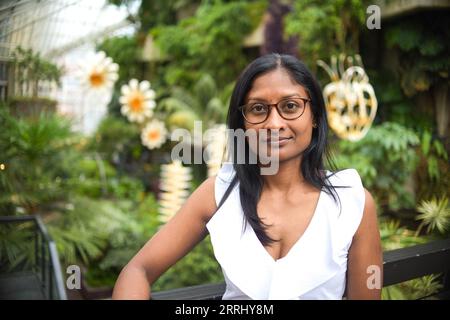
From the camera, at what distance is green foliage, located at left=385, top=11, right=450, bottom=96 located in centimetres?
158

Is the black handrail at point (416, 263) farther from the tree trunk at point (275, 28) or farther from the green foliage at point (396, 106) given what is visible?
the tree trunk at point (275, 28)

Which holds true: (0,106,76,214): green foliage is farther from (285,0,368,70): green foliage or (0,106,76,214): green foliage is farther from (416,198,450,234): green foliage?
(285,0,368,70): green foliage

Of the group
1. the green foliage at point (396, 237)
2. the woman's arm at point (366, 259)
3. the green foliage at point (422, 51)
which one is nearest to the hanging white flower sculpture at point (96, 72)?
the green foliage at point (422, 51)

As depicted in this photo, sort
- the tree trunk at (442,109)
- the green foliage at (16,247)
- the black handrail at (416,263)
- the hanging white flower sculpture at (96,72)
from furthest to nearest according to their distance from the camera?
the hanging white flower sculpture at (96,72) → the green foliage at (16,247) → the tree trunk at (442,109) → the black handrail at (416,263)

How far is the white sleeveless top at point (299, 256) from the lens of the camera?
833 mm

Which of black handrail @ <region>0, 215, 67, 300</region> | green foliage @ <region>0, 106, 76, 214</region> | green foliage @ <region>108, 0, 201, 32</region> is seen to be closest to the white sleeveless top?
black handrail @ <region>0, 215, 67, 300</region>

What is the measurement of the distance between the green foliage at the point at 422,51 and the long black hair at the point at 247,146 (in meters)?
0.79

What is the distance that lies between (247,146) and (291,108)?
0.48 ft

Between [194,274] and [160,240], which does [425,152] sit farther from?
[194,274]

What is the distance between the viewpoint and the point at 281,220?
2.88ft

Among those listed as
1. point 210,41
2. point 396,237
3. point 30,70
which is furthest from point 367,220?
point 210,41
